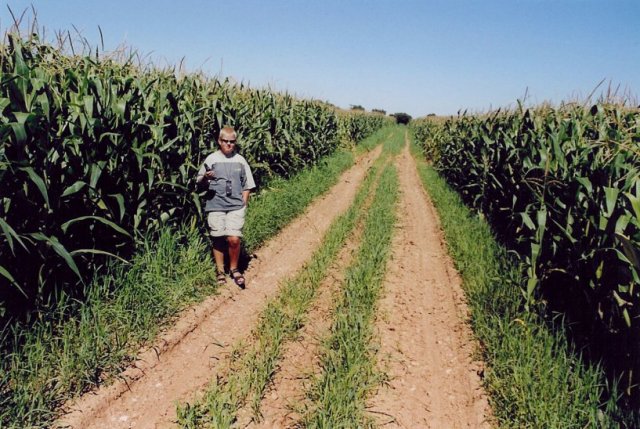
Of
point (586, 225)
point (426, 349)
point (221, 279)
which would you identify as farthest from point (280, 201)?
point (586, 225)

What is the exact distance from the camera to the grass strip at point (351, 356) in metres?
2.88

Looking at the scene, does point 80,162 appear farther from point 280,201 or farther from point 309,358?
point 280,201

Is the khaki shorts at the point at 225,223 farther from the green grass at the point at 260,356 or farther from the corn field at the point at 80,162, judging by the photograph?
the green grass at the point at 260,356

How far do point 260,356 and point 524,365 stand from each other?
2353 mm

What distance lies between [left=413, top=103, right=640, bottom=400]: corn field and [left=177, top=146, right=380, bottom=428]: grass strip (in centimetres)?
256

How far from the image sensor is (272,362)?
135 inches

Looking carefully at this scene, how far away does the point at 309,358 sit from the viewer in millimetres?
3635

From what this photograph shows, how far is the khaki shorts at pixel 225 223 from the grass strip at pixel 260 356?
0.99 m


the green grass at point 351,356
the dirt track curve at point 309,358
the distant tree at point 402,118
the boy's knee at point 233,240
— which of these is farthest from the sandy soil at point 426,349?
the distant tree at point 402,118

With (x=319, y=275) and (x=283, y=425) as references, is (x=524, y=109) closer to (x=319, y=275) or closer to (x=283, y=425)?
(x=319, y=275)

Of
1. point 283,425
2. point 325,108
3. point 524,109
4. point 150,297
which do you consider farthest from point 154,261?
point 325,108

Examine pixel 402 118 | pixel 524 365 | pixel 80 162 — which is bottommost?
pixel 524 365

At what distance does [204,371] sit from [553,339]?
324cm

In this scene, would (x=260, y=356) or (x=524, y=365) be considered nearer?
(x=524, y=365)
